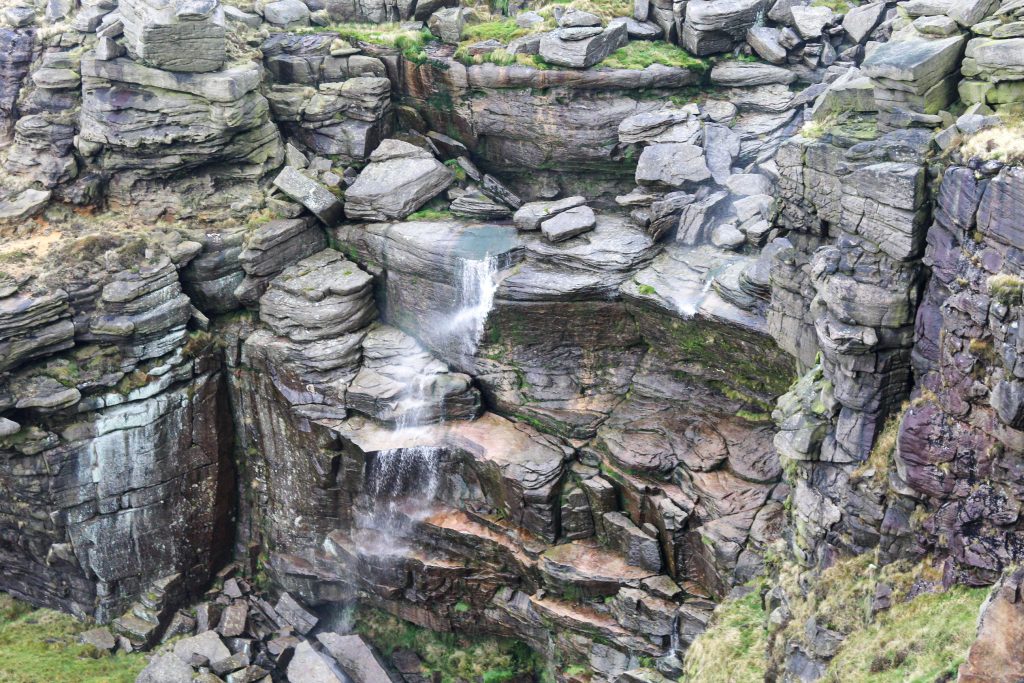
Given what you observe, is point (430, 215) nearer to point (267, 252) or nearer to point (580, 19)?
point (267, 252)

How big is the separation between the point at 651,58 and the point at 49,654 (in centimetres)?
2752

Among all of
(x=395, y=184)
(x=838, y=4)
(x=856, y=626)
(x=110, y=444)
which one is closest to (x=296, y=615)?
(x=110, y=444)

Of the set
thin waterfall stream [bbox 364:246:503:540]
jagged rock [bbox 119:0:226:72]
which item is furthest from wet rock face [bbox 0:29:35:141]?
thin waterfall stream [bbox 364:246:503:540]

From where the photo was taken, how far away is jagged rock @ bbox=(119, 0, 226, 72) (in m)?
35.5

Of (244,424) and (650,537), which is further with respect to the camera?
(244,424)

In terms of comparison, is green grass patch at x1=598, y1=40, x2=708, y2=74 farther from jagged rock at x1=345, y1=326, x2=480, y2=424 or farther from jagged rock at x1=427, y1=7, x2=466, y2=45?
jagged rock at x1=345, y1=326, x2=480, y2=424

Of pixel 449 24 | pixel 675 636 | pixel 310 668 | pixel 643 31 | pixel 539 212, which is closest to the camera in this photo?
pixel 675 636

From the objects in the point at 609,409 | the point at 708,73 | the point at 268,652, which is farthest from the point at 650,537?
A: the point at 708,73

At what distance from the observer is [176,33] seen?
35.8 meters

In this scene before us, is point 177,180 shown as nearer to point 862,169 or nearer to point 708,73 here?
point 708,73

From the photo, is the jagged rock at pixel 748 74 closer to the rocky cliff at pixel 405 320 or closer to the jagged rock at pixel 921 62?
the rocky cliff at pixel 405 320

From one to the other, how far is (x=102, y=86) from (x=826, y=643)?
29.3 metres

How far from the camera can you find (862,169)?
2248 cm

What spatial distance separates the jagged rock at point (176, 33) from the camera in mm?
35531
